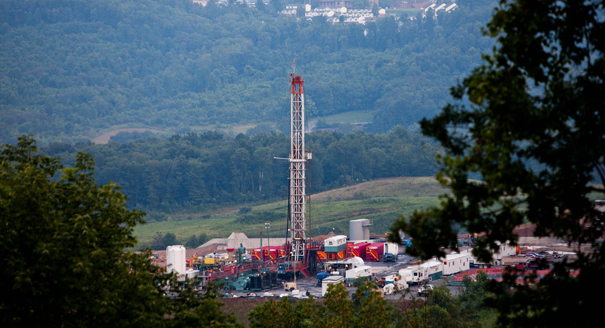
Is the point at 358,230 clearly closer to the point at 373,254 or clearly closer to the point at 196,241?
the point at 373,254

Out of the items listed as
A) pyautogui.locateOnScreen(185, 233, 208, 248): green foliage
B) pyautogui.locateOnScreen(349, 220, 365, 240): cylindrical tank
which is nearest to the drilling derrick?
pyautogui.locateOnScreen(349, 220, 365, 240): cylindrical tank

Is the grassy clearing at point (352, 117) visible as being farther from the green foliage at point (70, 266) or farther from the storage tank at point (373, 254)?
the green foliage at point (70, 266)

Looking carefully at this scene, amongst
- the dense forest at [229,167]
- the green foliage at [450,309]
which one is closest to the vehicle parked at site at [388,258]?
the green foliage at [450,309]

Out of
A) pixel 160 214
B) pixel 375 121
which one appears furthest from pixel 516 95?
pixel 375 121

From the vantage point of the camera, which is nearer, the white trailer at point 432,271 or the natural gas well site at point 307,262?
the white trailer at point 432,271

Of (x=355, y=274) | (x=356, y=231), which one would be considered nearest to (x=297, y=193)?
(x=355, y=274)
